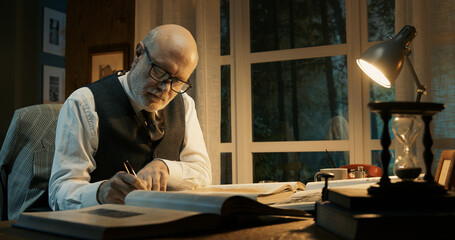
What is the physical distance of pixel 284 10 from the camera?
3510 mm

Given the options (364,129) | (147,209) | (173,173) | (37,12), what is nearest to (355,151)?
(364,129)

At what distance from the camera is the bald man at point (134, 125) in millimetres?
1580

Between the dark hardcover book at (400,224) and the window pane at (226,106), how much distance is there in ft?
9.36

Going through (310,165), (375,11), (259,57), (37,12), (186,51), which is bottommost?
(310,165)

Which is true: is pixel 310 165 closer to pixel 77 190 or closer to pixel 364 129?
pixel 364 129

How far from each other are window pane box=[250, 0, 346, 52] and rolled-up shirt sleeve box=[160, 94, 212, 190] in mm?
1607

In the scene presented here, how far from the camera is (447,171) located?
1.50 meters

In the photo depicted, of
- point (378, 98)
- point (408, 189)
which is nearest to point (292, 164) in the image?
point (378, 98)

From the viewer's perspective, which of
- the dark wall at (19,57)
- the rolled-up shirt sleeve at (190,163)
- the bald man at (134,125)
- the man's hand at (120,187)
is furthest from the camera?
the dark wall at (19,57)

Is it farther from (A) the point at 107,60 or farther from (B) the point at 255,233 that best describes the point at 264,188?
(A) the point at 107,60

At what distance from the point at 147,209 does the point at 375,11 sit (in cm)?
277

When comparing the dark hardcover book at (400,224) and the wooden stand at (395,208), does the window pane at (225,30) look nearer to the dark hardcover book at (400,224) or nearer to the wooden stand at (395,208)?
the wooden stand at (395,208)

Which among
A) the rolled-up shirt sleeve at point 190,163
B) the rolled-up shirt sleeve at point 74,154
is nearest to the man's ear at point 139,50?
the rolled-up shirt sleeve at point 74,154

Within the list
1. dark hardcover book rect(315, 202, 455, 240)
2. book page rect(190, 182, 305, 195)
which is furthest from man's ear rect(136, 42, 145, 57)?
dark hardcover book rect(315, 202, 455, 240)
